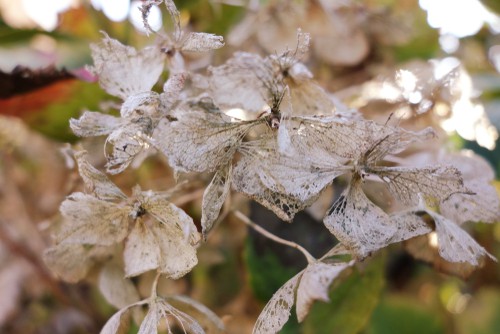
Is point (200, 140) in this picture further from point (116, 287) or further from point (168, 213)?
point (116, 287)

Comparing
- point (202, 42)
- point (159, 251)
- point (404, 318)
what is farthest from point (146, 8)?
point (404, 318)

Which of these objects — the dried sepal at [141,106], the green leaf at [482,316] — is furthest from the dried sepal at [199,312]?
the green leaf at [482,316]

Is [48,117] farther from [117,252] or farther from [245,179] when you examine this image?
[245,179]

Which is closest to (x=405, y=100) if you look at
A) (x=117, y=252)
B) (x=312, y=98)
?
(x=312, y=98)

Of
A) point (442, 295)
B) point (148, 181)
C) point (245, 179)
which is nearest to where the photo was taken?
point (245, 179)

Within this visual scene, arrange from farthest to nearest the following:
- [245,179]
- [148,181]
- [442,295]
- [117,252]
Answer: [442,295], [148,181], [117,252], [245,179]

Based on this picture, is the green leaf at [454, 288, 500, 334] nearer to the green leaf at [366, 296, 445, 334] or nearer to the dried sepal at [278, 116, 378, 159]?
the green leaf at [366, 296, 445, 334]

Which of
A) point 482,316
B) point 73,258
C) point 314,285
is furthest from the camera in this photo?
point 482,316
